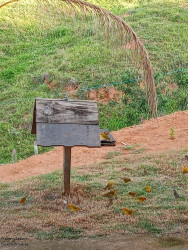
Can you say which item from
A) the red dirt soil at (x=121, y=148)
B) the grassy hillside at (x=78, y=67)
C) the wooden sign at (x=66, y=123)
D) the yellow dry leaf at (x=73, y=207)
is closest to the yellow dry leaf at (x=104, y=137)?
the wooden sign at (x=66, y=123)

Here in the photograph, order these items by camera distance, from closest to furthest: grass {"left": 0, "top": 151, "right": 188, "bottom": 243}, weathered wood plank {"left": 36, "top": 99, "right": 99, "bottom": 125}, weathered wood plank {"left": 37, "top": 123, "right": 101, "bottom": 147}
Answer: grass {"left": 0, "top": 151, "right": 188, "bottom": 243}
weathered wood plank {"left": 37, "top": 123, "right": 101, "bottom": 147}
weathered wood plank {"left": 36, "top": 99, "right": 99, "bottom": 125}

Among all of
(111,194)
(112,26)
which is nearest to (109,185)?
(111,194)

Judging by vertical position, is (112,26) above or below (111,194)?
above

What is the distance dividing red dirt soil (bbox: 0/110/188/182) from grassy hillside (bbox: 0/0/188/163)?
3.70ft

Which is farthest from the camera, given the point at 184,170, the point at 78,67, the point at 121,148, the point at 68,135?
the point at 78,67

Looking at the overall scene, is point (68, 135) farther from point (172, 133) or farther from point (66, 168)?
point (172, 133)

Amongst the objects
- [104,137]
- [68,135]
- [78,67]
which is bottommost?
[78,67]

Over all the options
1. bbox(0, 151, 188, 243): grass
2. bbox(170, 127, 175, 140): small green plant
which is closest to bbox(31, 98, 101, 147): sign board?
bbox(0, 151, 188, 243): grass

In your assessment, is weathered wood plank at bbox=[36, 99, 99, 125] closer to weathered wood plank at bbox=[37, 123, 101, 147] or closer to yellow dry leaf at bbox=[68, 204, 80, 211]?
weathered wood plank at bbox=[37, 123, 101, 147]

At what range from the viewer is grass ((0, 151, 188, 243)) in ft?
16.1

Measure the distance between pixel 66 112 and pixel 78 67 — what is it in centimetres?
776

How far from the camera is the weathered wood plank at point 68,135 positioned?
16.8ft

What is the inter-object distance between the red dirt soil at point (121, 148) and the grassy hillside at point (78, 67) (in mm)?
1128

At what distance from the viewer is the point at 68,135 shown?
5.22 m
